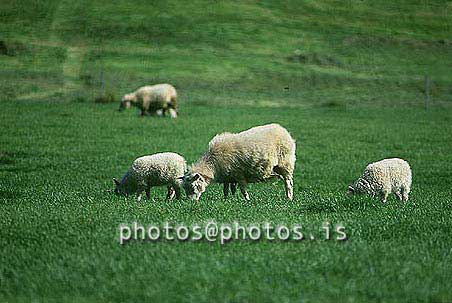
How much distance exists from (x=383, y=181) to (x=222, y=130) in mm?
14770

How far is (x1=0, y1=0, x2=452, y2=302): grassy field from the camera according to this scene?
6977mm

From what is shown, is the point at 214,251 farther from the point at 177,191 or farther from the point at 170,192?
the point at 170,192

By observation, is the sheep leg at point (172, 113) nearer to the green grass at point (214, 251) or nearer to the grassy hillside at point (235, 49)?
the grassy hillside at point (235, 49)

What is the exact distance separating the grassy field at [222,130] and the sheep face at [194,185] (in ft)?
1.76

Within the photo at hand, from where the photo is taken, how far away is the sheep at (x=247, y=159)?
Answer: 40.1ft

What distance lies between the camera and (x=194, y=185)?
38.8ft

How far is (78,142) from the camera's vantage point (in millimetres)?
23109

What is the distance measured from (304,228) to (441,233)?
155cm

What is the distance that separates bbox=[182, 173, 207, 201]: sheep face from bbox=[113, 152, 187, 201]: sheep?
369mm

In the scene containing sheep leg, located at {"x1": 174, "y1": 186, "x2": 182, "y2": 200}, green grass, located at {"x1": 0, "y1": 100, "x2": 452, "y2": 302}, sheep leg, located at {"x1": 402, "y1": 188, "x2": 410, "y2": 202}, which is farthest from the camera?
sheep leg, located at {"x1": 402, "y1": 188, "x2": 410, "y2": 202}

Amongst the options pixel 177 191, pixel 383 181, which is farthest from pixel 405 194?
pixel 177 191

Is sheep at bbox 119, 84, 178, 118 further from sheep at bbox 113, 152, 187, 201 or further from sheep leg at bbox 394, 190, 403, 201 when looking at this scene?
sheep leg at bbox 394, 190, 403, 201

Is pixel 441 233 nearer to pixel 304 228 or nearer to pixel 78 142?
pixel 304 228

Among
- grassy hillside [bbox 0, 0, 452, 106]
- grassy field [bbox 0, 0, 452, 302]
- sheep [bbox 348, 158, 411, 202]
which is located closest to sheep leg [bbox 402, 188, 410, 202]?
sheep [bbox 348, 158, 411, 202]
